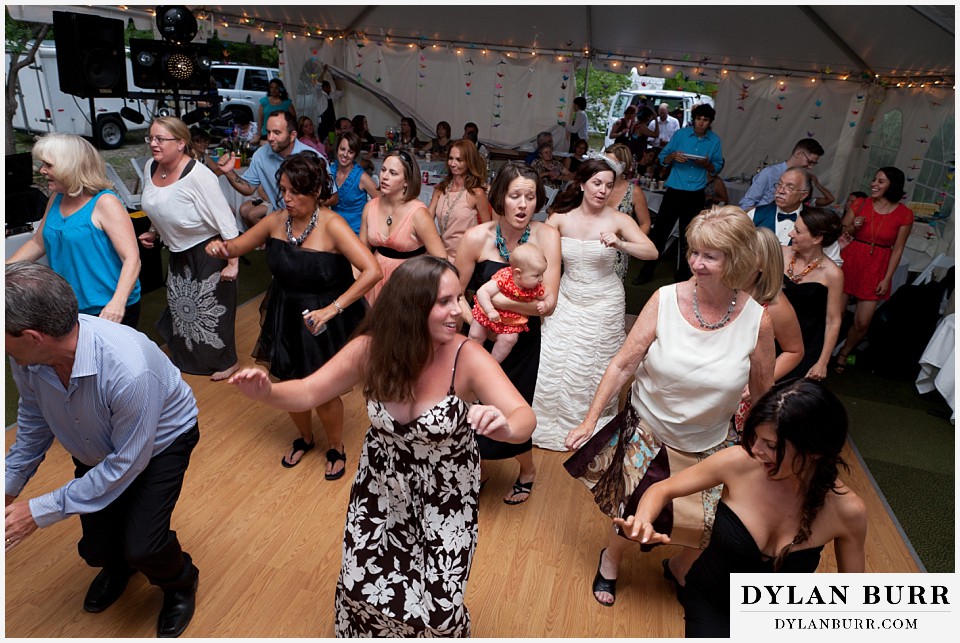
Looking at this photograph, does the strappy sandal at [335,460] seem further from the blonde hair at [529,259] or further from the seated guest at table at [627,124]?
the seated guest at table at [627,124]

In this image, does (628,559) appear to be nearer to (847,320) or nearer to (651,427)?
(651,427)

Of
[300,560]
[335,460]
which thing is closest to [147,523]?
[300,560]

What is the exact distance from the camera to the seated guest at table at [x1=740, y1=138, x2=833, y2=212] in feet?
16.5

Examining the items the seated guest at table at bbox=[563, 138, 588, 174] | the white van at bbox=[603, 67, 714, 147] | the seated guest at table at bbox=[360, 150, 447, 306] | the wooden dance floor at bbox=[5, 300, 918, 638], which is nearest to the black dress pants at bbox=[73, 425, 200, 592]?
the wooden dance floor at bbox=[5, 300, 918, 638]

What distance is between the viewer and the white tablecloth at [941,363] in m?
4.66

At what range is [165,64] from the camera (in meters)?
6.11

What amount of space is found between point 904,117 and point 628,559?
7.96m

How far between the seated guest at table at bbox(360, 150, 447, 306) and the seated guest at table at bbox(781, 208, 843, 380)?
1.89 metres

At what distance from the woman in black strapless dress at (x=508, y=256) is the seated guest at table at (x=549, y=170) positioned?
4.07 meters

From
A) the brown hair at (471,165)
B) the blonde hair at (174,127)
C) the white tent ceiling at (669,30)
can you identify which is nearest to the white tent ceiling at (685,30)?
the white tent ceiling at (669,30)

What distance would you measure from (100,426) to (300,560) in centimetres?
116

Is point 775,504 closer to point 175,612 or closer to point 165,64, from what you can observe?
point 175,612

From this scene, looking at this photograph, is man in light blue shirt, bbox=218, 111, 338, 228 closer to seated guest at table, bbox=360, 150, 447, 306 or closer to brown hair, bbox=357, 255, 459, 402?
seated guest at table, bbox=360, 150, 447, 306

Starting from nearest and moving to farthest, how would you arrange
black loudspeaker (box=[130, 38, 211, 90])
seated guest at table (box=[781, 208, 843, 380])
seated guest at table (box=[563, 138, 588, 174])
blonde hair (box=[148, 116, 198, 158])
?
seated guest at table (box=[781, 208, 843, 380]) < blonde hair (box=[148, 116, 198, 158]) < black loudspeaker (box=[130, 38, 211, 90]) < seated guest at table (box=[563, 138, 588, 174])
